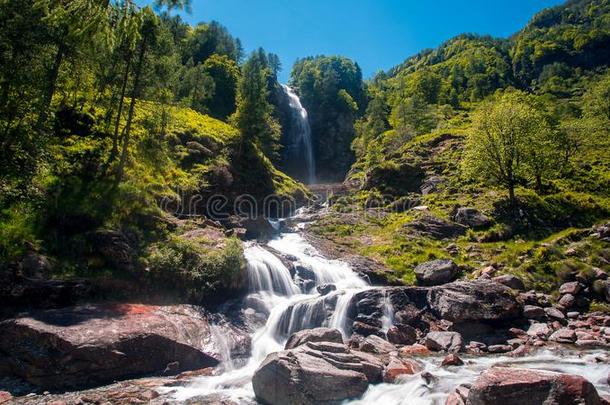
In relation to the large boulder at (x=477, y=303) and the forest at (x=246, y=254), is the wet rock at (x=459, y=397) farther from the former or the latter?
the large boulder at (x=477, y=303)

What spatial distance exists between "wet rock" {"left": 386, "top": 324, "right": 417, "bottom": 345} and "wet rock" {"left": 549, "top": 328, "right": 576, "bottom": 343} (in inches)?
294

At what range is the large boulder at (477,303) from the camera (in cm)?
2431

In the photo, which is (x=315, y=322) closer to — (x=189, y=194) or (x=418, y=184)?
(x=189, y=194)

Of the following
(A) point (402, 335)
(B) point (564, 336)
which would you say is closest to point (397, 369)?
(A) point (402, 335)

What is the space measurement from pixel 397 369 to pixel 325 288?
13.2 meters

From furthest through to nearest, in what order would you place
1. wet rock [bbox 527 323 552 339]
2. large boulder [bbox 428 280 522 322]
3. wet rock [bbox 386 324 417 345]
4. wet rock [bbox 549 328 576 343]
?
1. large boulder [bbox 428 280 522 322]
2. wet rock [bbox 386 324 417 345]
3. wet rock [bbox 527 323 552 339]
4. wet rock [bbox 549 328 576 343]

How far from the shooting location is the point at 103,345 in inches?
717

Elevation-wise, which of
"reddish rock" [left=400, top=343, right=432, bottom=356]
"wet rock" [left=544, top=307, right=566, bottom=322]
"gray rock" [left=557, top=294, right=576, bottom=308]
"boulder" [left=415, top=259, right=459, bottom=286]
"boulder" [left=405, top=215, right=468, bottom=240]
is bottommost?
"reddish rock" [left=400, top=343, right=432, bottom=356]

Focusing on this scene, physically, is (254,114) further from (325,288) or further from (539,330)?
(539,330)

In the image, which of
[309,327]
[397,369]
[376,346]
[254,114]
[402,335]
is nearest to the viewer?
[397,369]

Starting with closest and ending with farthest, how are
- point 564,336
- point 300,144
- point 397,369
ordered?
point 397,369, point 564,336, point 300,144

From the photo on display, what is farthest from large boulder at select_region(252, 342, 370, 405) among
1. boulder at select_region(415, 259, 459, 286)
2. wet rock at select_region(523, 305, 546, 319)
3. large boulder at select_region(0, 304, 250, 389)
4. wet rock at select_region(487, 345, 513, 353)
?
boulder at select_region(415, 259, 459, 286)

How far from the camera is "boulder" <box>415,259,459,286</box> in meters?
30.4

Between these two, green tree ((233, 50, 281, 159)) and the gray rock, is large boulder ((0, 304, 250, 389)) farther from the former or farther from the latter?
green tree ((233, 50, 281, 159))
